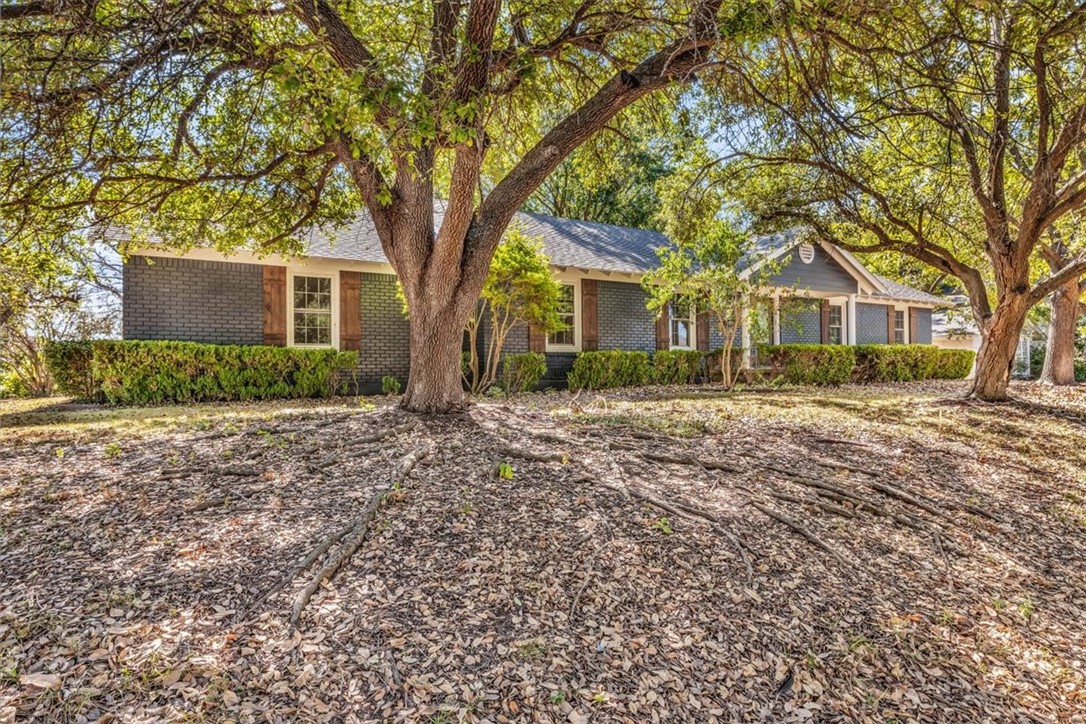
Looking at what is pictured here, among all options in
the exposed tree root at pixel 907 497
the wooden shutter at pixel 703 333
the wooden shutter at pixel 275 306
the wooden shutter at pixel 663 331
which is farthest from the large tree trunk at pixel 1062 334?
the wooden shutter at pixel 275 306

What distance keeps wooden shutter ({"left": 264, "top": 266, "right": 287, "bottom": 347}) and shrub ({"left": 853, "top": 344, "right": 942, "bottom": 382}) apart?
571 inches

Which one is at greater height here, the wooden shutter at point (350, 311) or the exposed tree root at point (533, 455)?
the wooden shutter at point (350, 311)

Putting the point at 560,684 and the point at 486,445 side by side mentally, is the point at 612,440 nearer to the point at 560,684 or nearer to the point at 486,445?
the point at 486,445

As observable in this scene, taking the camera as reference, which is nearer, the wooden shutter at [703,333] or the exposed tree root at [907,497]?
the exposed tree root at [907,497]

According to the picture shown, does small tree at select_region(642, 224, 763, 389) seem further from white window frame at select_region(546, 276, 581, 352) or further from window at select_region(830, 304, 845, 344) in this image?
window at select_region(830, 304, 845, 344)

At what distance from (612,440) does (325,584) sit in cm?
339

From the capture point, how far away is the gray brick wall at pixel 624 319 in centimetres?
1388

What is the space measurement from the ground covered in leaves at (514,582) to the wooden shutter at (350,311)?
5.56 meters

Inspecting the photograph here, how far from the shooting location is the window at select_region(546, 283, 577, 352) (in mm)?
13375

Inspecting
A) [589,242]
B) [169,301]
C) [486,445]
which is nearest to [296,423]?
[486,445]

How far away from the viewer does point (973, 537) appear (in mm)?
4598

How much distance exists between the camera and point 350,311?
11.4 metres

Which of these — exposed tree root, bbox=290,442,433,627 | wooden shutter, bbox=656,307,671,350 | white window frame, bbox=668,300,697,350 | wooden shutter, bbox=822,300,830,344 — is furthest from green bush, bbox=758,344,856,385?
exposed tree root, bbox=290,442,433,627

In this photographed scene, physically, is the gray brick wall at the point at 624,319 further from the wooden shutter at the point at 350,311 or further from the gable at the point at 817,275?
the wooden shutter at the point at 350,311
